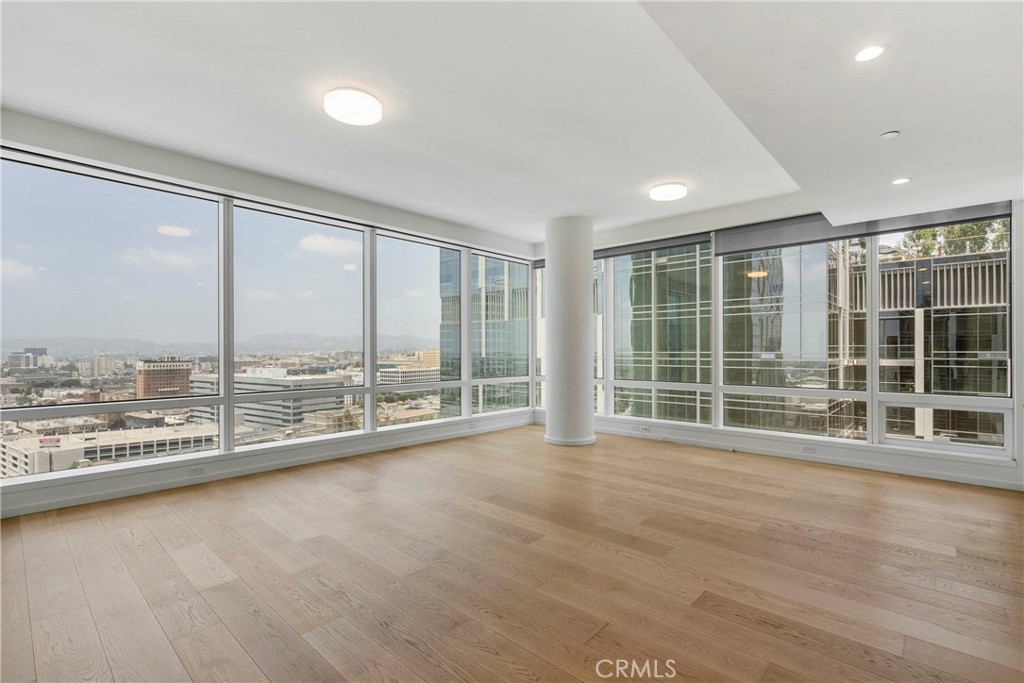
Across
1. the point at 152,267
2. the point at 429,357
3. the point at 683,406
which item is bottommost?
the point at 683,406

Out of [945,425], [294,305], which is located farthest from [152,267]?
[945,425]

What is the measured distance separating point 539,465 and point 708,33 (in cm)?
397

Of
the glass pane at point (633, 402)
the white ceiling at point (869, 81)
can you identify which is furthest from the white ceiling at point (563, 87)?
the glass pane at point (633, 402)

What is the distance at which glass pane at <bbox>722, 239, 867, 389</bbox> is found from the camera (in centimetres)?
504

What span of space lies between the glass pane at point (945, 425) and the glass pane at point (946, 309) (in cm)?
21

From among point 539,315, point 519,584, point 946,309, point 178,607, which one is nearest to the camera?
point 178,607

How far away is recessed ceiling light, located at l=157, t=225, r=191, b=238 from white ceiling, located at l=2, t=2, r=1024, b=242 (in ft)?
2.34

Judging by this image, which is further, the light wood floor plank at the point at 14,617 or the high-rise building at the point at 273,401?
the high-rise building at the point at 273,401

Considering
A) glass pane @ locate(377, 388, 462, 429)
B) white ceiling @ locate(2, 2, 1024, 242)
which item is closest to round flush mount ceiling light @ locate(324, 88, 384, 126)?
white ceiling @ locate(2, 2, 1024, 242)

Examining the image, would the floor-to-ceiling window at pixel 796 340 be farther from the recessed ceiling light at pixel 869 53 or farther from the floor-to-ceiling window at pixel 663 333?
the recessed ceiling light at pixel 869 53

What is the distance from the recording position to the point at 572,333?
236 inches

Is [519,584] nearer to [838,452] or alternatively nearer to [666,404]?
[838,452]

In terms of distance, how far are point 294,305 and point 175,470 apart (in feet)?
6.15

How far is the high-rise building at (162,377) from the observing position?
4094 millimetres
